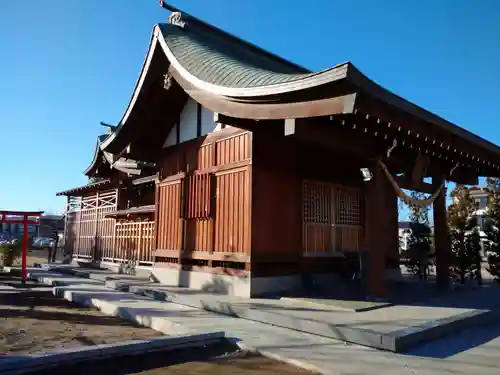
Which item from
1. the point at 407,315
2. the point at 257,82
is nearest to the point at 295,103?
the point at 257,82

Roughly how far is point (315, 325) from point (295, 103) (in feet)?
9.95

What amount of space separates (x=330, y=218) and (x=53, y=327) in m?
5.88

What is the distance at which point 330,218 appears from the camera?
9.01 metres

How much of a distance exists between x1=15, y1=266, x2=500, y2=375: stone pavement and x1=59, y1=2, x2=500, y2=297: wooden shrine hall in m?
1.66

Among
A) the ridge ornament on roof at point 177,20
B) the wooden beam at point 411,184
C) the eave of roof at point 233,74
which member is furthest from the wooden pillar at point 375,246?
the ridge ornament on roof at point 177,20

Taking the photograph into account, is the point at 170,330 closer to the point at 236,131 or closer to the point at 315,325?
the point at 315,325

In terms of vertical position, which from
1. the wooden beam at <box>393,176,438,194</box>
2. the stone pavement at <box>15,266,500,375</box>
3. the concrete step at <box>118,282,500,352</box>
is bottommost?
the stone pavement at <box>15,266,500,375</box>

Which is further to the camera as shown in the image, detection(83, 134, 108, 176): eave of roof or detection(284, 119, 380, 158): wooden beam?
detection(83, 134, 108, 176): eave of roof

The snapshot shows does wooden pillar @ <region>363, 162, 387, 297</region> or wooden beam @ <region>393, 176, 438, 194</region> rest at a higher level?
wooden beam @ <region>393, 176, 438, 194</region>

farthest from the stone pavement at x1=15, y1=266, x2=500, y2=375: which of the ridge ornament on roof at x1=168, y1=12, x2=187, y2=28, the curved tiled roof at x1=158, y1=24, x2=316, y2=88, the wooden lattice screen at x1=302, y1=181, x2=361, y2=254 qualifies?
the ridge ornament on roof at x1=168, y1=12, x2=187, y2=28

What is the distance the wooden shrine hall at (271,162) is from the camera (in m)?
6.05

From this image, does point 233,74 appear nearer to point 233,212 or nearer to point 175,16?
point 233,212

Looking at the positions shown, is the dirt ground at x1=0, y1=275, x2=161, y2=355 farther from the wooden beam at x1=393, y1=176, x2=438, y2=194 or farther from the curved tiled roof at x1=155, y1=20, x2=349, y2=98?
the wooden beam at x1=393, y1=176, x2=438, y2=194

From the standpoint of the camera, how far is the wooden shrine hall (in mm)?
6055
